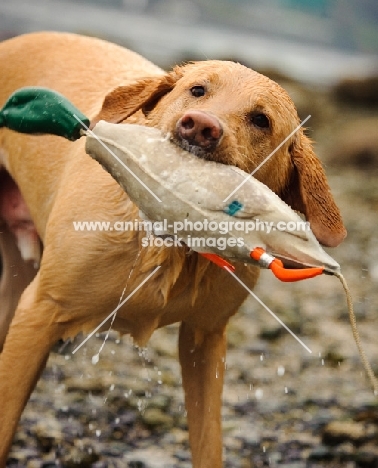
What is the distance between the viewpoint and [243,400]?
5.80 metres

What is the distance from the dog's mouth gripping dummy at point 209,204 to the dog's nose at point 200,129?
0.21 ft

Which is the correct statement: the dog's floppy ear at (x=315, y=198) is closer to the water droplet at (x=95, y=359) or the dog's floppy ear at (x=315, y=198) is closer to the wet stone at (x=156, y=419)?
the wet stone at (x=156, y=419)

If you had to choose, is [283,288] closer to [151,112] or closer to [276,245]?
[151,112]

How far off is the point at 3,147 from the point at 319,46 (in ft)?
51.9

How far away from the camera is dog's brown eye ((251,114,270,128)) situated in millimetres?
3520

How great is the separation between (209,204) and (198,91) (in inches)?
22.4

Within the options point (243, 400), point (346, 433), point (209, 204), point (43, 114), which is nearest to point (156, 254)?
point (209, 204)

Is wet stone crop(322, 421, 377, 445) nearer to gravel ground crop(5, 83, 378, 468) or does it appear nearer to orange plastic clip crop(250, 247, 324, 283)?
gravel ground crop(5, 83, 378, 468)

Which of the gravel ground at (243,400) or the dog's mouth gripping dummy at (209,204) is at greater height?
the dog's mouth gripping dummy at (209,204)

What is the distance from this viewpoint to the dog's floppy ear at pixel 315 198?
375cm

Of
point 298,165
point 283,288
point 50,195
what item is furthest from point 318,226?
point 283,288

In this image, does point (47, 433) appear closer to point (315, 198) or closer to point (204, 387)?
point (204, 387)

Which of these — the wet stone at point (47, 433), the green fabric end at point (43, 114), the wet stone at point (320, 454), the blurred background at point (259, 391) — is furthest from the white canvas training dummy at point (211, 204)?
the wet stone at point (320, 454)

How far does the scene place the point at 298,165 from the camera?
3.78 meters
